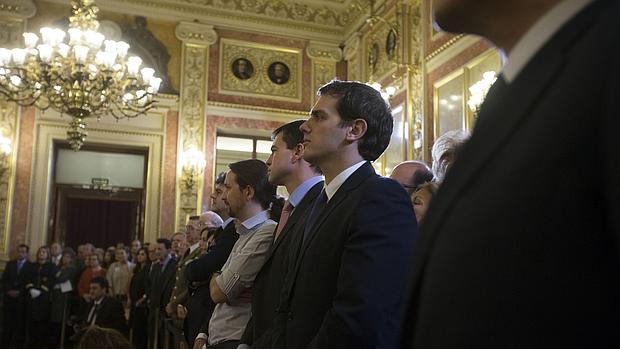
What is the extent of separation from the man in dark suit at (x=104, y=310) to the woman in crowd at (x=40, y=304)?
3.99 ft

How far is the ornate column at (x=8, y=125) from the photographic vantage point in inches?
369

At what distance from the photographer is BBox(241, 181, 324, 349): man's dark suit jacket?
2.11 m

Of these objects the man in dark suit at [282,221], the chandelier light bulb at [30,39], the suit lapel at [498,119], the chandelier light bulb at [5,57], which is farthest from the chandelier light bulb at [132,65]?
the suit lapel at [498,119]

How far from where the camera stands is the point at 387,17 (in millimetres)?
9789

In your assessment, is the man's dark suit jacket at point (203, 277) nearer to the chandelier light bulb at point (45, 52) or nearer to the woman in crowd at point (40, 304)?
the chandelier light bulb at point (45, 52)

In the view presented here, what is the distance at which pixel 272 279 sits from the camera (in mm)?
2166

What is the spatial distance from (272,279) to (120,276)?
663 centimetres

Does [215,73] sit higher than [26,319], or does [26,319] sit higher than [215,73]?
[215,73]

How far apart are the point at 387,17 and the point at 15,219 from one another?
6821mm

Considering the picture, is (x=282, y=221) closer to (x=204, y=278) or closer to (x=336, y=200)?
(x=336, y=200)

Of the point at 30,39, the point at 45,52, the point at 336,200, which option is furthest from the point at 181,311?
the point at 30,39

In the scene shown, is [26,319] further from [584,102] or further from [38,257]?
[584,102]

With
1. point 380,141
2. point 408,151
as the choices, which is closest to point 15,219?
point 408,151

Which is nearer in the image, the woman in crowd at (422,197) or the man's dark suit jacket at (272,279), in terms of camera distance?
the man's dark suit jacket at (272,279)
